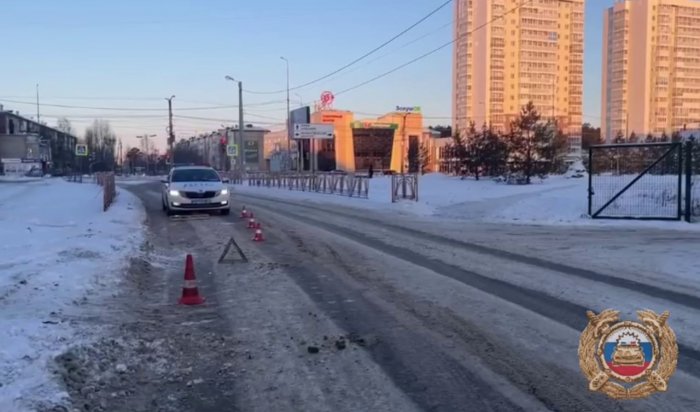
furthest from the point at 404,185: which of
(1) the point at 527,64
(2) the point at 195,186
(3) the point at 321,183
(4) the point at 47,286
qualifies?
(1) the point at 527,64

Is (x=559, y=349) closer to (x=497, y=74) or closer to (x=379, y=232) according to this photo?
(x=379, y=232)

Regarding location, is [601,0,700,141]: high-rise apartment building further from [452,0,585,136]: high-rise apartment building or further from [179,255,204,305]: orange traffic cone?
[179,255,204,305]: orange traffic cone

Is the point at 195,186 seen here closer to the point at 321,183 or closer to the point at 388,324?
the point at 388,324

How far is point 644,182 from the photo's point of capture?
832 inches

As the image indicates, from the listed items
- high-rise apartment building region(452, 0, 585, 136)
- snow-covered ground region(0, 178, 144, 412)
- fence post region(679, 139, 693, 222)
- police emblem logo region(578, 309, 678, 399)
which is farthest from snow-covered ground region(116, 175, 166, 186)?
police emblem logo region(578, 309, 678, 399)

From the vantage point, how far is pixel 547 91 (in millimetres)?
118625

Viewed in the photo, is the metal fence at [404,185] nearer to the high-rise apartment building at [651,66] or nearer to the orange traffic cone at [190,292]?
the orange traffic cone at [190,292]

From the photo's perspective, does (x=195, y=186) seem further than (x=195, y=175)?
No

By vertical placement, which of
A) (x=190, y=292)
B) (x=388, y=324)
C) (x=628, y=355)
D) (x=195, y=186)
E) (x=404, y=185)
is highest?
(x=195, y=186)

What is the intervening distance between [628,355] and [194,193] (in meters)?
18.0

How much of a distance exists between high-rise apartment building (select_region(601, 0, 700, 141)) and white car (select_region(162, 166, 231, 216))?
9009cm

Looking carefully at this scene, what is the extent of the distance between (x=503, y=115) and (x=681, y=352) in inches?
4541

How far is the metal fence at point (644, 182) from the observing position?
20219 millimetres

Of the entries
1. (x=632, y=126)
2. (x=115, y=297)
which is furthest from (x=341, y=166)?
(x=115, y=297)
